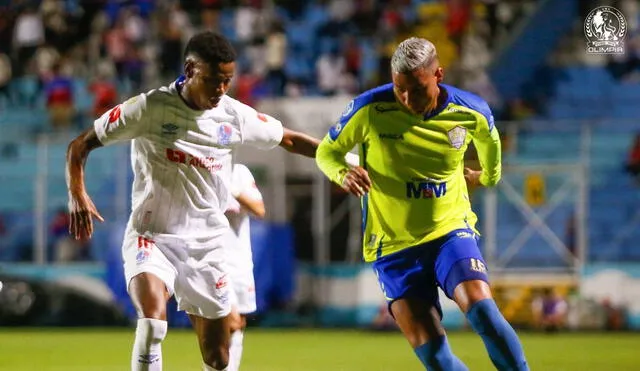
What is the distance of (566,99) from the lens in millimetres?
21719

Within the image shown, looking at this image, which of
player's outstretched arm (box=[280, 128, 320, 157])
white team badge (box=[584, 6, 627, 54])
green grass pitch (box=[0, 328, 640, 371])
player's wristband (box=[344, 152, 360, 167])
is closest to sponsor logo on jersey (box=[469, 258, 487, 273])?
player's wristband (box=[344, 152, 360, 167])

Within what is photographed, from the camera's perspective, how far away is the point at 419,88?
Result: 267 inches

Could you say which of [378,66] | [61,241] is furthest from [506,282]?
[61,241]

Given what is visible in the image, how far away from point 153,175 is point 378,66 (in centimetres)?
1493

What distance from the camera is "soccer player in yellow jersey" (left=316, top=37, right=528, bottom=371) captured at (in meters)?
6.89

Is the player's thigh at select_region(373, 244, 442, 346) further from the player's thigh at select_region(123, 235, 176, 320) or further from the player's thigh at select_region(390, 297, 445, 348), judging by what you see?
the player's thigh at select_region(123, 235, 176, 320)

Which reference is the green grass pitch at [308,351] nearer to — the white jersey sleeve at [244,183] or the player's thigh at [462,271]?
the white jersey sleeve at [244,183]

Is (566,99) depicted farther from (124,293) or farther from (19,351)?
(19,351)

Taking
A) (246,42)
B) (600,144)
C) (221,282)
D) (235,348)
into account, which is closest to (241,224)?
(235,348)

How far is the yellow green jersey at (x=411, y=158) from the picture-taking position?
708 centimetres

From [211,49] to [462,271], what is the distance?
1.94 m

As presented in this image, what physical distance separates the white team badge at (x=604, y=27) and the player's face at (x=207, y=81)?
612 inches

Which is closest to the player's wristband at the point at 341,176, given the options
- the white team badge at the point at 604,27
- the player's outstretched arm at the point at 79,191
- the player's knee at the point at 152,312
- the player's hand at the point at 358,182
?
the player's hand at the point at 358,182

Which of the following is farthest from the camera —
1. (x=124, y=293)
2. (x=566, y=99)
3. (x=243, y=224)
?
(x=566, y=99)
